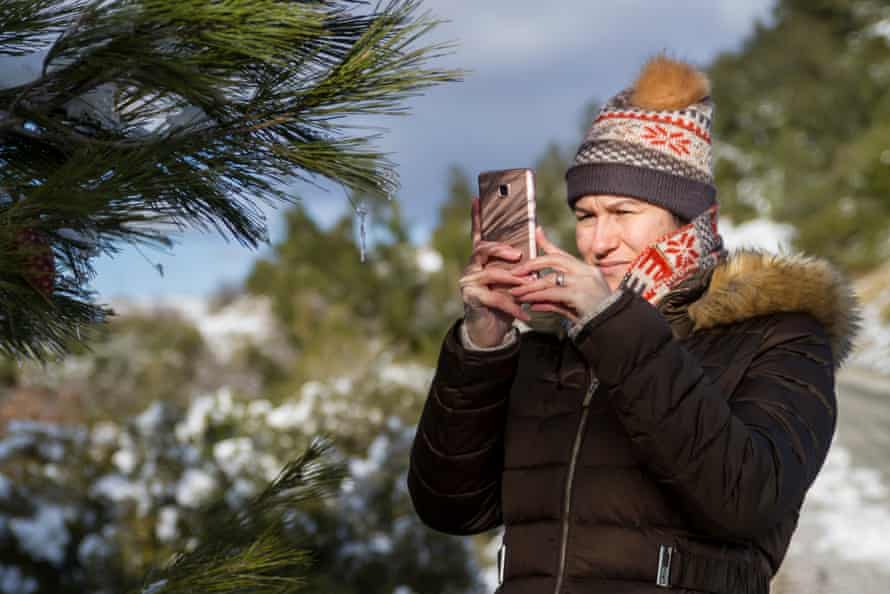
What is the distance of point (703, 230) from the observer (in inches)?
84.8

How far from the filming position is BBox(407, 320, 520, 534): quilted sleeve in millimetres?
1909

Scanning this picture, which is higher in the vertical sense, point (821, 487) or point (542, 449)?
point (542, 449)

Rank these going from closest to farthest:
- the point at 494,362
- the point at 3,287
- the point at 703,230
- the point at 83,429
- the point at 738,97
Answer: the point at 3,287
the point at 494,362
the point at 703,230
the point at 83,429
the point at 738,97

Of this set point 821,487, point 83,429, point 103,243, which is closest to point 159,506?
point 83,429

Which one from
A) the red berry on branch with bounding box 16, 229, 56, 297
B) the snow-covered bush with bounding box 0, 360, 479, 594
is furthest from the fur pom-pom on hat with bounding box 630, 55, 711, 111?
the snow-covered bush with bounding box 0, 360, 479, 594

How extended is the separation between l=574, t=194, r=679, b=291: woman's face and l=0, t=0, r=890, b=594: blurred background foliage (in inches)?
17.3

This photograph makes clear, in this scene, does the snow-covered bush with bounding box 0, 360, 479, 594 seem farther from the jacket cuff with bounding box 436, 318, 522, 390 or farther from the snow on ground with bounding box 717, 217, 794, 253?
the snow on ground with bounding box 717, 217, 794, 253

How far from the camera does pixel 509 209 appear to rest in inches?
70.7

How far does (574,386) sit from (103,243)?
0.91 metres

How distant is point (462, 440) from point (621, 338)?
0.50 metres

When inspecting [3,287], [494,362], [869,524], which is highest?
[3,287]

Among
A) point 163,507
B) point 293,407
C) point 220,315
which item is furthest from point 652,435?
point 220,315

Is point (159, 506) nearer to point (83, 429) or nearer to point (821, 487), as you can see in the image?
point (83, 429)

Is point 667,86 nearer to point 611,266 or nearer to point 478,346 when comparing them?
point 611,266
